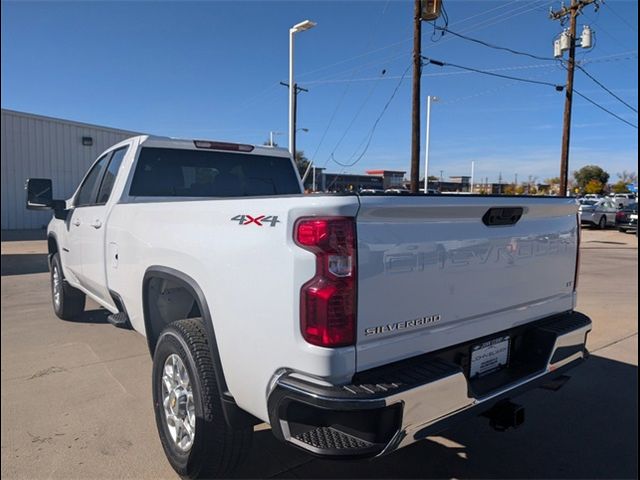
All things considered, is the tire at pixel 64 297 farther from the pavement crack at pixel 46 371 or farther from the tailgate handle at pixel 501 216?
the tailgate handle at pixel 501 216

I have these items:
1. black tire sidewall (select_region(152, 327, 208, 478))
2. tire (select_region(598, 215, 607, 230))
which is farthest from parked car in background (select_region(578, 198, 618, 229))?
black tire sidewall (select_region(152, 327, 208, 478))

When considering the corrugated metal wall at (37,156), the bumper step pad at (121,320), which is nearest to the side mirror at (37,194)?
the bumper step pad at (121,320)

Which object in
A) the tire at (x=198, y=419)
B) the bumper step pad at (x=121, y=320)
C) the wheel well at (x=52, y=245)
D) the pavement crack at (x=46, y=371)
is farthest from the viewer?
the wheel well at (x=52, y=245)

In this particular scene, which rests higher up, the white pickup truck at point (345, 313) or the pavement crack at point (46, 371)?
the white pickup truck at point (345, 313)

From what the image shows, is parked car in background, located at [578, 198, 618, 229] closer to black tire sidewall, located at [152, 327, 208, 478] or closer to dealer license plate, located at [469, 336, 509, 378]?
dealer license plate, located at [469, 336, 509, 378]

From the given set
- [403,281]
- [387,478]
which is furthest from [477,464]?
[403,281]

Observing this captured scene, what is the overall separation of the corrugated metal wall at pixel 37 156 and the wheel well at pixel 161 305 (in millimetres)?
17716

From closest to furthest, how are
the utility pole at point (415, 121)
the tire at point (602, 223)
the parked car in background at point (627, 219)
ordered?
the utility pole at point (415, 121)
the parked car in background at point (627, 219)
the tire at point (602, 223)

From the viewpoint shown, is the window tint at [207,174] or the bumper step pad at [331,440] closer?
the bumper step pad at [331,440]

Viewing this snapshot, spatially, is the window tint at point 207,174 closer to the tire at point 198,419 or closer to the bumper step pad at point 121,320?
the bumper step pad at point 121,320

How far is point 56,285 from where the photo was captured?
6020 mm

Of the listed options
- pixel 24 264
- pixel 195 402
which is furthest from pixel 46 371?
pixel 24 264

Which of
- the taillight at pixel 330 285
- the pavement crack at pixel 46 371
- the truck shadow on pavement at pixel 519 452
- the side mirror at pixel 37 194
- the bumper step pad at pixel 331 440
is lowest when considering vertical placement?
the truck shadow on pavement at pixel 519 452

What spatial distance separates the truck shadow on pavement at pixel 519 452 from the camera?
2865 mm
